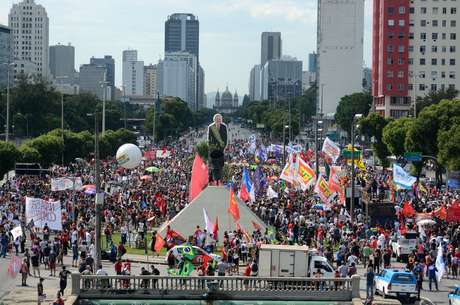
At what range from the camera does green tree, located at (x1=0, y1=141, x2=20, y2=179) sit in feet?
223

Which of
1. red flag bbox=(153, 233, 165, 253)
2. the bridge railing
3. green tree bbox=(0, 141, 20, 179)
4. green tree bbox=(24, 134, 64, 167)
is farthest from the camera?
green tree bbox=(24, 134, 64, 167)

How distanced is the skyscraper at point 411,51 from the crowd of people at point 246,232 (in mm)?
71924

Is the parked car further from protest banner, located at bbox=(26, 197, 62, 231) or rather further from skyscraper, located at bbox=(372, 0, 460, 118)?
skyscraper, located at bbox=(372, 0, 460, 118)

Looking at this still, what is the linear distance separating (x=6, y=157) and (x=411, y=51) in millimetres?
86407

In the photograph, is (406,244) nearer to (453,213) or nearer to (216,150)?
(453,213)

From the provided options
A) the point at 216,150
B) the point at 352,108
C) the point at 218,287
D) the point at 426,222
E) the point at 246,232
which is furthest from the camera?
the point at 352,108

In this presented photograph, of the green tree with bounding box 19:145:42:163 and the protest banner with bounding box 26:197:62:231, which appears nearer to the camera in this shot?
the protest banner with bounding box 26:197:62:231

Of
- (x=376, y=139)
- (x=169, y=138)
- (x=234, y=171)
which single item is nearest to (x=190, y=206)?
(x=234, y=171)

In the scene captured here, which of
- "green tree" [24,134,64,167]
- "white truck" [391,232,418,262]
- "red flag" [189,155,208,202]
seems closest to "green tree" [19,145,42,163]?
"green tree" [24,134,64,167]

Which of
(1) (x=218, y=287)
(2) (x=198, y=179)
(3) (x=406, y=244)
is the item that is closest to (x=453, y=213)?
(3) (x=406, y=244)

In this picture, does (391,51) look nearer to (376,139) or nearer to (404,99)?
(404,99)

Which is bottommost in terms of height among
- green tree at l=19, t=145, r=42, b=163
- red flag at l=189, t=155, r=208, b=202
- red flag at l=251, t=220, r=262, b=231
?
red flag at l=251, t=220, r=262, b=231

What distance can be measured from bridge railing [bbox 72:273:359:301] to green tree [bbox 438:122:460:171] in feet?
144

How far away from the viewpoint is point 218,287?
29.7 metres
